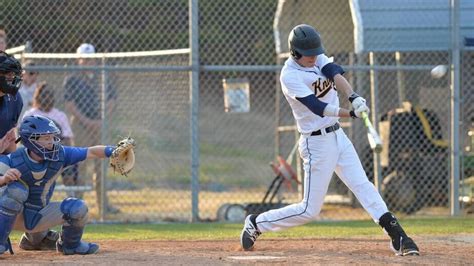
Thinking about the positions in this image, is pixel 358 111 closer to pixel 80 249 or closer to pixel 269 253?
pixel 269 253

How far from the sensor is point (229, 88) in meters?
10.9

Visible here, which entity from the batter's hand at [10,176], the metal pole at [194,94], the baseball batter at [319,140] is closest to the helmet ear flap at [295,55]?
the baseball batter at [319,140]

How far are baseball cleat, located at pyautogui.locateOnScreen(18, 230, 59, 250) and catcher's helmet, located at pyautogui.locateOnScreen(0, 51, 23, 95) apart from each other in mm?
1138

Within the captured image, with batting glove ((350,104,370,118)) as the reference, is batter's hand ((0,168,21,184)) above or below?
below

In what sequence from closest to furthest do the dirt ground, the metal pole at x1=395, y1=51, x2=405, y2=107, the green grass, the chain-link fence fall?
the dirt ground
the green grass
the chain-link fence
the metal pole at x1=395, y1=51, x2=405, y2=107

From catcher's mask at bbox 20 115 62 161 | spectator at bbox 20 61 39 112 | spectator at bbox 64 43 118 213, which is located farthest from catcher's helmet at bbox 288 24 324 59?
spectator at bbox 20 61 39 112

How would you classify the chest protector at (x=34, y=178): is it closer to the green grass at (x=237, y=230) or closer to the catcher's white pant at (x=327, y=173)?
the catcher's white pant at (x=327, y=173)

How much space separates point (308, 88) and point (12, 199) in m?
2.17

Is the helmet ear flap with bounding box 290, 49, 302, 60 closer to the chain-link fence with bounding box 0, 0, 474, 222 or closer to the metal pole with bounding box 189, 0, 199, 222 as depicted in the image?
the chain-link fence with bounding box 0, 0, 474, 222

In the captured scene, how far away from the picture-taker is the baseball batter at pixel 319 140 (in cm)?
690

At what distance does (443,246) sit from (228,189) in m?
7.72

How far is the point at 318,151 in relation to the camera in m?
7.09

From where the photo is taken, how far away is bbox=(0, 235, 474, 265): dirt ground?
6531 millimetres

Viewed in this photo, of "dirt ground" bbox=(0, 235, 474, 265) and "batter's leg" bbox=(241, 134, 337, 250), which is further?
"batter's leg" bbox=(241, 134, 337, 250)
